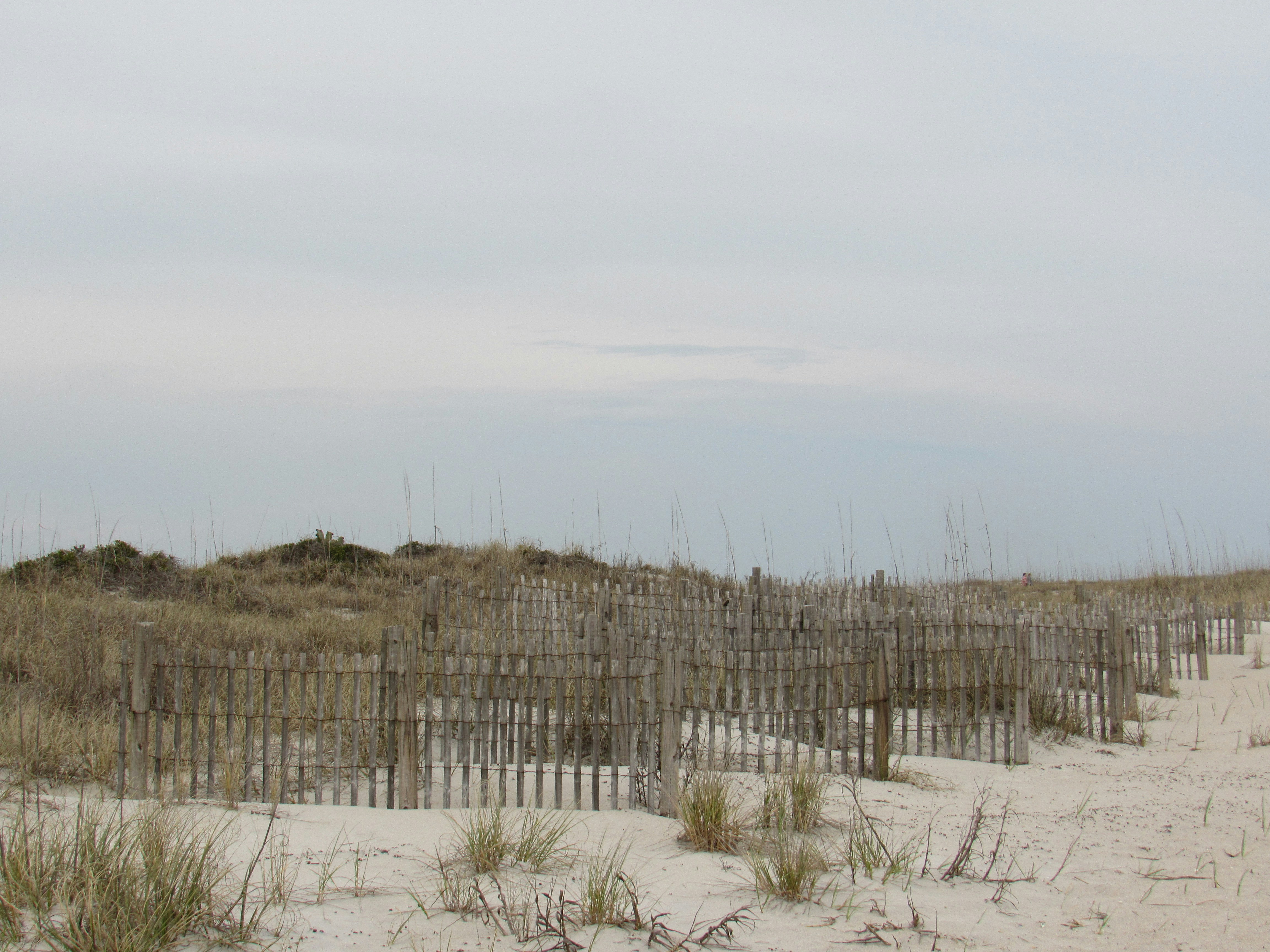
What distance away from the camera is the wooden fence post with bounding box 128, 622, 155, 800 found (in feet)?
18.2

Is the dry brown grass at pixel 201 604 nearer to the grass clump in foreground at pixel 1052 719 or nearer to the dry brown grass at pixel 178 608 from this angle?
the dry brown grass at pixel 178 608

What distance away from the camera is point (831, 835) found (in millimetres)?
4914

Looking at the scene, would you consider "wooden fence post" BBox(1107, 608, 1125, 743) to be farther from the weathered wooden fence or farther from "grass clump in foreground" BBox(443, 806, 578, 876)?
"grass clump in foreground" BBox(443, 806, 578, 876)

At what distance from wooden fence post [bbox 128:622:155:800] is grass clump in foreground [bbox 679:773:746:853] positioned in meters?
3.10

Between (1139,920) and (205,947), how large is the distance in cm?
361

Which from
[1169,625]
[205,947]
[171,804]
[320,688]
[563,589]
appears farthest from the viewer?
[1169,625]

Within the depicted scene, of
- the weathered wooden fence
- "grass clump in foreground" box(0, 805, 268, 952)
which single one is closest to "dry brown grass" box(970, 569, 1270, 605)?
the weathered wooden fence

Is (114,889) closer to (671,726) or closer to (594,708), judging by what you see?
(594,708)

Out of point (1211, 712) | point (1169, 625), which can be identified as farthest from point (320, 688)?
point (1169, 625)

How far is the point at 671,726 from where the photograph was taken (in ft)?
17.6

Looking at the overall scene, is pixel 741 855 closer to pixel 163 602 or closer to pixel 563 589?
pixel 563 589

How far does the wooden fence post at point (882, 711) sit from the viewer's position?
248 inches

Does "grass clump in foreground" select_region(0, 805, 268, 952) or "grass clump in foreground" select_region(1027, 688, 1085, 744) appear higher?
"grass clump in foreground" select_region(0, 805, 268, 952)

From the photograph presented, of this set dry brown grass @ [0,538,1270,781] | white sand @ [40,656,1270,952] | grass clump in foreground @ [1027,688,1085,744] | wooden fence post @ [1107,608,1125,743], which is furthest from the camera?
wooden fence post @ [1107,608,1125,743]
